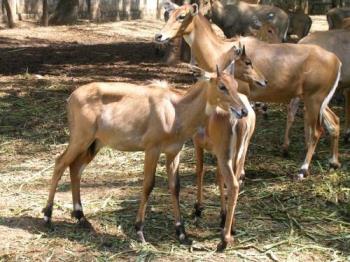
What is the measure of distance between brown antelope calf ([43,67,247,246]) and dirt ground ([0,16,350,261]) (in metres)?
0.26

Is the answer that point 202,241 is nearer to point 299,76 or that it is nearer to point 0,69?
point 299,76

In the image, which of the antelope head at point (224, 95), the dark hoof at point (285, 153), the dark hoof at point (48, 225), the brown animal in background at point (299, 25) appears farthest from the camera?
the brown animal in background at point (299, 25)

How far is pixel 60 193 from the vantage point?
654 cm

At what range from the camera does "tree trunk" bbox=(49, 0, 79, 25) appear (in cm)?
2123

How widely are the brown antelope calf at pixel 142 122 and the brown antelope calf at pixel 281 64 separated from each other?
1961 mm

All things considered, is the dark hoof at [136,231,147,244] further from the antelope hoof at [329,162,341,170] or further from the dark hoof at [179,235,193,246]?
the antelope hoof at [329,162,341,170]

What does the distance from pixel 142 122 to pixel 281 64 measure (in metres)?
2.71

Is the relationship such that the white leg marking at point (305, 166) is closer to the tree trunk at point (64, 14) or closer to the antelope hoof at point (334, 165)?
the antelope hoof at point (334, 165)

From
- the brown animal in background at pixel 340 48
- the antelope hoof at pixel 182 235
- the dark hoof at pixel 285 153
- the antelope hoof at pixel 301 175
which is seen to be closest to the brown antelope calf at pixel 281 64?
the antelope hoof at pixel 301 175

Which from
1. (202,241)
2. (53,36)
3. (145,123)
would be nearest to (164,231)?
(202,241)

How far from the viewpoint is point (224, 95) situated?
509cm

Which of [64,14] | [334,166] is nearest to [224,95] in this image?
[334,166]

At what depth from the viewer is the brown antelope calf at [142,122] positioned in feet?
17.5

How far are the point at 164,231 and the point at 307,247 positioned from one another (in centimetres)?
127
